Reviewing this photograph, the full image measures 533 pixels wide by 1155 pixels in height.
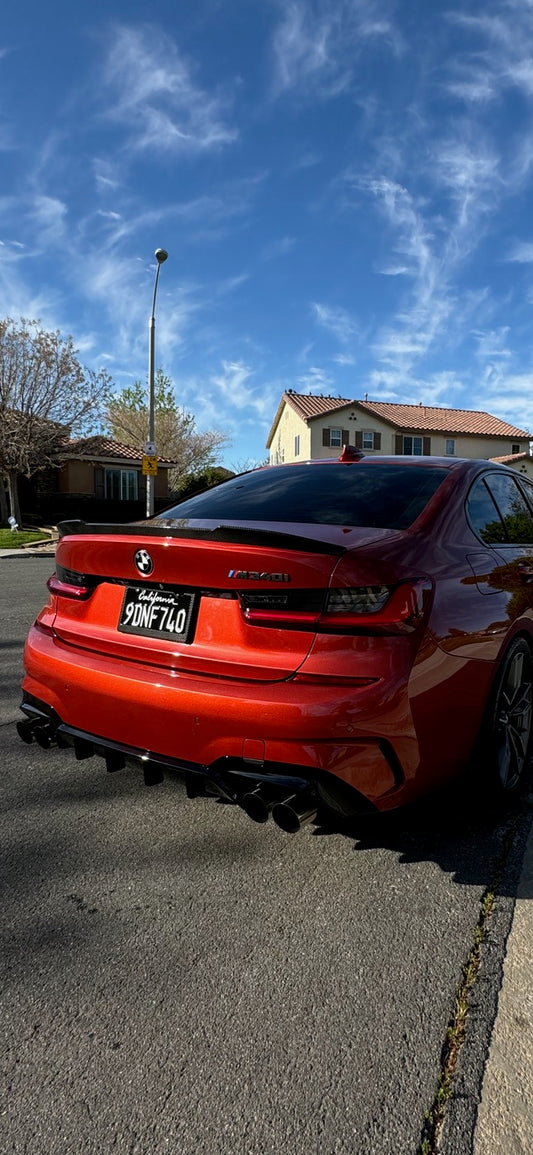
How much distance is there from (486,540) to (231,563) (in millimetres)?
1268

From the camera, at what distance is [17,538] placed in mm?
22953

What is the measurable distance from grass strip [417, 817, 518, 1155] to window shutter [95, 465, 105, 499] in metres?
34.5

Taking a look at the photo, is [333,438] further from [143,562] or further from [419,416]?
[143,562]

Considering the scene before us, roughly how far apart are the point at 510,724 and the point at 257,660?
1460mm

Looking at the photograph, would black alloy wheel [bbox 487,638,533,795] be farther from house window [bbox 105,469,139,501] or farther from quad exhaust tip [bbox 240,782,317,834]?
house window [bbox 105,469,139,501]

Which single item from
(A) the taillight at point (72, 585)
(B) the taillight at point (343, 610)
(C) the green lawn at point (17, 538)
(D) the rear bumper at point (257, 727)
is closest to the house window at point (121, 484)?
(C) the green lawn at point (17, 538)

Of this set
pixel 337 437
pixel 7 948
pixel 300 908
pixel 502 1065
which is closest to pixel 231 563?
pixel 300 908

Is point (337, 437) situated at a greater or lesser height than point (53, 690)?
greater

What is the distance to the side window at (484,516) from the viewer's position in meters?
2.79

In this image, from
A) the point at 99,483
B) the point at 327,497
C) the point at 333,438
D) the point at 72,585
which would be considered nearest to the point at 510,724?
the point at 327,497

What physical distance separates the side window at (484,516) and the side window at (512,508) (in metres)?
0.08

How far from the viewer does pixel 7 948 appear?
1.93 meters

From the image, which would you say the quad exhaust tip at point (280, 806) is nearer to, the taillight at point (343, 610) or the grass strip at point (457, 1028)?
the taillight at point (343, 610)

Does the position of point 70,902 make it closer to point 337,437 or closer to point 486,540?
point 486,540
